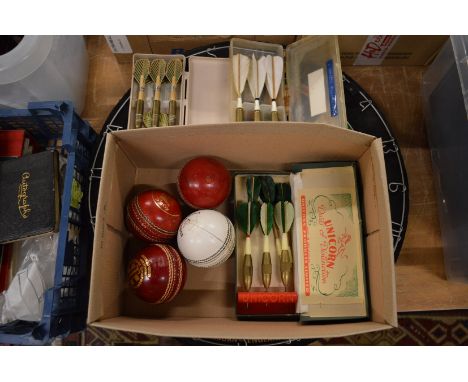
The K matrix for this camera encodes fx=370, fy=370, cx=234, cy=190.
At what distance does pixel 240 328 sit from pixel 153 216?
0.33m

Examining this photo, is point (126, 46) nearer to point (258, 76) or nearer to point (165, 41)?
point (165, 41)

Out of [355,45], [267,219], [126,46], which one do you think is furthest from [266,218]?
[126,46]

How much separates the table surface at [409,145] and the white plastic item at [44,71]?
7 cm

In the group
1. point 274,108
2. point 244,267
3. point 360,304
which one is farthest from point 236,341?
point 274,108

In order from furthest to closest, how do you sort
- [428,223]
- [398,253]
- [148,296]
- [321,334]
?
[428,223] < [398,253] < [148,296] < [321,334]

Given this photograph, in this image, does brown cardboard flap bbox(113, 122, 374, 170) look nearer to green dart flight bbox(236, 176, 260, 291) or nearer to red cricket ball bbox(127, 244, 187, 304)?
green dart flight bbox(236, 176, 260, 291)

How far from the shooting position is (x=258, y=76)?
107 cm

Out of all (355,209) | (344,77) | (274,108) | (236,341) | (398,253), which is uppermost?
(344,77)

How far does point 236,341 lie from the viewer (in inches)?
37.8

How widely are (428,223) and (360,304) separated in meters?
0.40

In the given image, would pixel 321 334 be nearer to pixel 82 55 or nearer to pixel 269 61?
pixel 269 61

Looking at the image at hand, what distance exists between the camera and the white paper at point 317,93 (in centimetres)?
105

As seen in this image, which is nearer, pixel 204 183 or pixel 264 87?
pixel 204 183

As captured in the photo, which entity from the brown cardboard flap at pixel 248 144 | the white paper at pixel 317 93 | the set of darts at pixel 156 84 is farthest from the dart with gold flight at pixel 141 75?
the white paper at pixel 317 93
